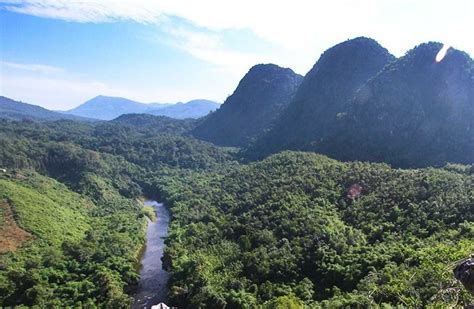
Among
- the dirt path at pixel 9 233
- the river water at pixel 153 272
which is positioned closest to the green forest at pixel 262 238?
the dirt path at pixel 9 233

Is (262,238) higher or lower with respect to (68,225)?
higher

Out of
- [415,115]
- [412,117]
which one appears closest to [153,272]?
[412,117]

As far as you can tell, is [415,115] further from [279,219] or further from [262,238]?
[262,238]

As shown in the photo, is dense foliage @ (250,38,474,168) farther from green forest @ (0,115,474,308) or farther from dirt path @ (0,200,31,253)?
dirt path @ (0,200,31,253)

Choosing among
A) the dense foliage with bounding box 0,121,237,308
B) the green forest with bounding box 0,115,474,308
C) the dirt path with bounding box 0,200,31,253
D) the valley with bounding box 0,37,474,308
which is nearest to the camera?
the green forest with bounding box 0,115,474,308

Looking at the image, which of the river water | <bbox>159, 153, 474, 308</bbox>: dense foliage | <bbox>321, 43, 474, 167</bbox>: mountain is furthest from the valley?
<bbox>321, 43, 474, 167</bbox>: mountain
